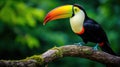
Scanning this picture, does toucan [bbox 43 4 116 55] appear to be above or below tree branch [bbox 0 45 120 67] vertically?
above

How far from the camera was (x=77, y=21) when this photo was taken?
12.4 feet

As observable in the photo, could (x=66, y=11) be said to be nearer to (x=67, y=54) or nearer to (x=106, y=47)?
(x=67, y=54)

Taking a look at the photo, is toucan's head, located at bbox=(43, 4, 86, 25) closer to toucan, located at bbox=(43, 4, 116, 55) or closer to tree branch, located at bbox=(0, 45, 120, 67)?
toucan, located at bbox=(43, 4, 116, 55)

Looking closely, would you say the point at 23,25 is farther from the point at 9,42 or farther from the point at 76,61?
the point at 76,61

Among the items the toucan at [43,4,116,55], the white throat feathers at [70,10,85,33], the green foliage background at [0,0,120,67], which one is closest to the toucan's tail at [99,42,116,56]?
the toucan at [43,4,116,55]

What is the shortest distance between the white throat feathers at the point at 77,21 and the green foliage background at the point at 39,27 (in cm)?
237

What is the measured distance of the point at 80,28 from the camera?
3.83 metres

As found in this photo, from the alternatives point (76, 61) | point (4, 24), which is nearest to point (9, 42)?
point (4, 24)

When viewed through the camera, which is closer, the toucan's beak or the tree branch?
the tree branch

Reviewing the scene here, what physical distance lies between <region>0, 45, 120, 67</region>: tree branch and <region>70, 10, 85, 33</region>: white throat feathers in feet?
0.71

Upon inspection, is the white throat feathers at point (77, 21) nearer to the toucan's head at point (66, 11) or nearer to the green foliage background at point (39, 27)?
the toucan's head at point (66, 11)

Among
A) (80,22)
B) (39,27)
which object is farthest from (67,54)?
(39,27)

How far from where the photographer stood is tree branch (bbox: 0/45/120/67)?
146 inches

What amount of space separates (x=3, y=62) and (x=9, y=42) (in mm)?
4729
